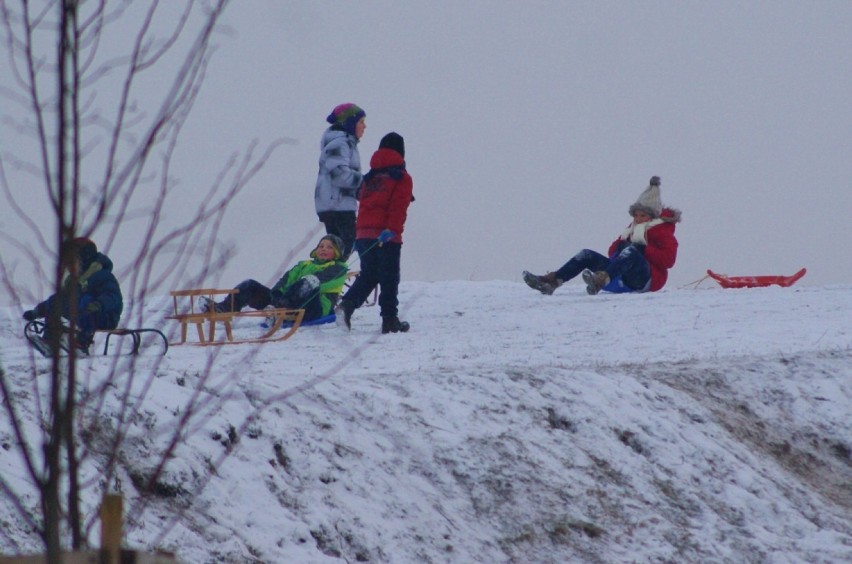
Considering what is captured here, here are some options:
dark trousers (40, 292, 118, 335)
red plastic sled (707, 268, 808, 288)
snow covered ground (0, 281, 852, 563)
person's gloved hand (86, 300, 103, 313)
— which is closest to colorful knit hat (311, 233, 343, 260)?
snow covered ground (0, 281, 852, 563)

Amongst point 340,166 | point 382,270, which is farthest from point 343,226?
point 382,270

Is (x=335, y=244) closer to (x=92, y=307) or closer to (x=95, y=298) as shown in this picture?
(x=95, y=298)

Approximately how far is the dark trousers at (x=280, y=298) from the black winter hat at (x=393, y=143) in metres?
1.58

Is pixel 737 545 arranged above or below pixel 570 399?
below

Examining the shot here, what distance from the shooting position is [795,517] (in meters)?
6.70

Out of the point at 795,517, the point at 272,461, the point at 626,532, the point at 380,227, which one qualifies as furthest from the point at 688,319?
the point at 272,461

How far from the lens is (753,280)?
608 inches

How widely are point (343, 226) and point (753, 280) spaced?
6038mm

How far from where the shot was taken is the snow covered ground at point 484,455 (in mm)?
5051

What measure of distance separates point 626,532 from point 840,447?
9.00 feet

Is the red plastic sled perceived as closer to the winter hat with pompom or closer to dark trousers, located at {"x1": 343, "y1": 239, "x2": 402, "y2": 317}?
the winter hat with pompom

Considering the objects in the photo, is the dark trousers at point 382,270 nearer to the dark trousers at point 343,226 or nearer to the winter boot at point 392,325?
the winter boot at point 392,325

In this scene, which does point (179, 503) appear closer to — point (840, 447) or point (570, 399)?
point (570, 399)

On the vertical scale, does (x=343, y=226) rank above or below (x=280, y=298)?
above
